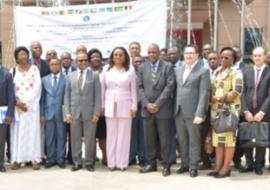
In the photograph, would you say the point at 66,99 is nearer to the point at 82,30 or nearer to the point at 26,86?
the point at 26,86

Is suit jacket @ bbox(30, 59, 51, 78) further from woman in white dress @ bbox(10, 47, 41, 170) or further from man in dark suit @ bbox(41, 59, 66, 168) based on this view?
woman in white dress @ bbox(10, 47, 41, 170)

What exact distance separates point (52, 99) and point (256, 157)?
2.96 metres

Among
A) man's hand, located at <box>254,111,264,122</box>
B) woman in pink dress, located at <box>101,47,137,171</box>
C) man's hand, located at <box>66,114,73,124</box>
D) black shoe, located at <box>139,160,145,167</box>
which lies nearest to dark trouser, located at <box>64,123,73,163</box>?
man's hand, located at <box>66,114,73,124</box>

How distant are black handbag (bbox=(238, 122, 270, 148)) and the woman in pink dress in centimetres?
150

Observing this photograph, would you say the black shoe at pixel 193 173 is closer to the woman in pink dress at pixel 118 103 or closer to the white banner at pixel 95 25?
the woman in pink dress at pixel 118 103

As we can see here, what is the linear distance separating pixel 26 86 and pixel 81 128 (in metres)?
0.96

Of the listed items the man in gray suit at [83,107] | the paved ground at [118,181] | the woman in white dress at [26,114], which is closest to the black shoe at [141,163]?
the paved ground at [118,181]

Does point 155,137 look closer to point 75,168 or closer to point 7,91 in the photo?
point 75,168

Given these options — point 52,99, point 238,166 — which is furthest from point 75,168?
point 238,166

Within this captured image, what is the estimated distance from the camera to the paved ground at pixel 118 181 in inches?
243

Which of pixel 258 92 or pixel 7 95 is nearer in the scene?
pixel 258 92

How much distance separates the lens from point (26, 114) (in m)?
7.08

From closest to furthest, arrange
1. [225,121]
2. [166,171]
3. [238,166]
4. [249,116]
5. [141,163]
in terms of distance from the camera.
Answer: [225,121] → [249,116] → [166,171] → [238,166] → [141,163]

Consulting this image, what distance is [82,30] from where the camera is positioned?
8719mm
